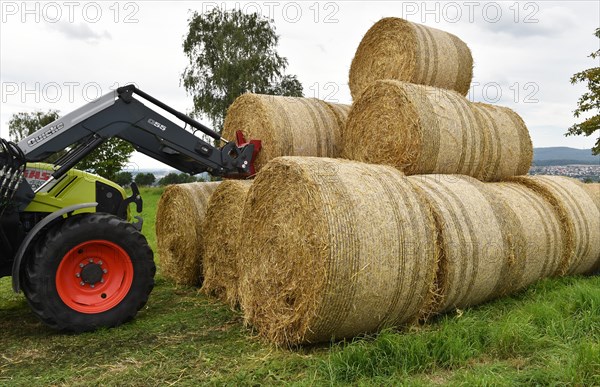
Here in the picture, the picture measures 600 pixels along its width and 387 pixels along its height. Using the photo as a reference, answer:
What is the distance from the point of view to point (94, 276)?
17.4ft

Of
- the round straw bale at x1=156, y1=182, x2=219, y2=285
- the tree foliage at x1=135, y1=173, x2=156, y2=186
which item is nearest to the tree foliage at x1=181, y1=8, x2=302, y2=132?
the tree foliage at x1=135, y1=173, x2=156, y2=186

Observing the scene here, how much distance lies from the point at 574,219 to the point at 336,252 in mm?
3451

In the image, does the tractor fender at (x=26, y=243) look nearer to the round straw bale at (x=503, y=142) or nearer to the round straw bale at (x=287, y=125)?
the round straw bale at (x=287, y=125)

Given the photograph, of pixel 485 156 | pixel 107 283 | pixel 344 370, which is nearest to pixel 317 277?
pixel 344 370

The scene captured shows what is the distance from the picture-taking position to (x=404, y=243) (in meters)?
4.29

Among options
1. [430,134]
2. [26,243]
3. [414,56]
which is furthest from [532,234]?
[26,243]

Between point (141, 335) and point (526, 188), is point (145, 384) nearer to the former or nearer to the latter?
point (141, 335)

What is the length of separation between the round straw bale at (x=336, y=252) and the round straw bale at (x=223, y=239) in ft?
3.67

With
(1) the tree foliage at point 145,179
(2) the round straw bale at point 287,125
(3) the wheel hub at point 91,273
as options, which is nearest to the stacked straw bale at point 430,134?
(2) the round straw bale at point 287,125

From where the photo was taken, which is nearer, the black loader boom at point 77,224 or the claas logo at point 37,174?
the black loader boom at point 77,224

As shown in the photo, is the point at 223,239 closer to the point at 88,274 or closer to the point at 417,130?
the point at 88,274

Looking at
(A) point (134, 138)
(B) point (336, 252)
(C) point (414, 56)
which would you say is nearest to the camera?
(B) point (336, 252)

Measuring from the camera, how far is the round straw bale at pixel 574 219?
6039 mm

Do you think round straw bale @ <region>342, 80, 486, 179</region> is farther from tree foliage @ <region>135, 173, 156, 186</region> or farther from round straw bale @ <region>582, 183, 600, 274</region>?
tree foliage @ <region>135, 173, 156, 186</region>
